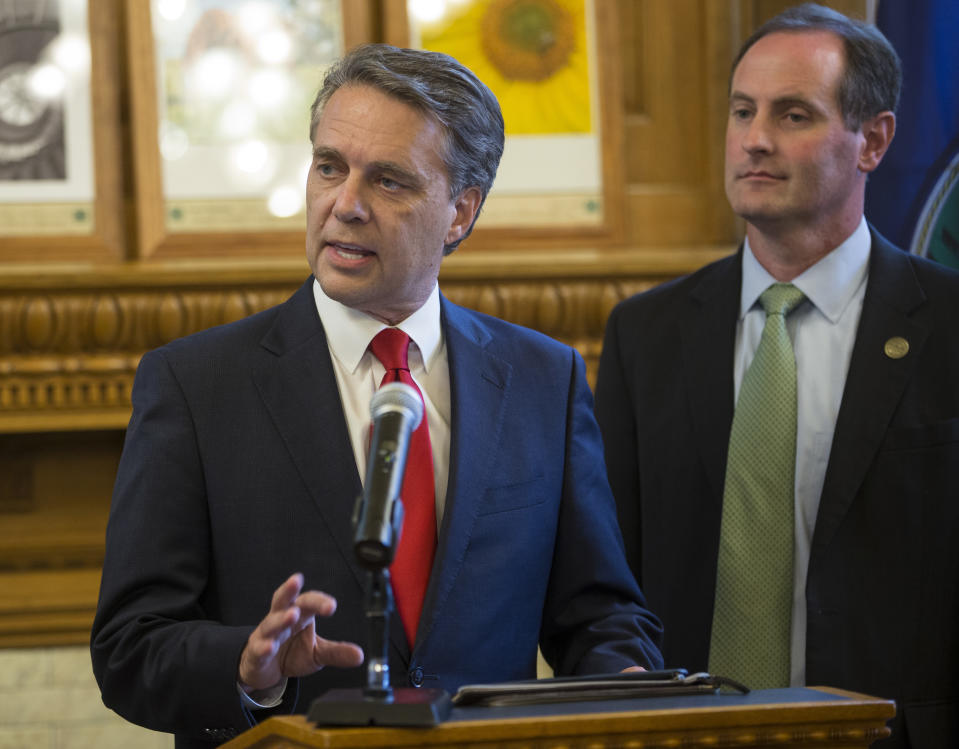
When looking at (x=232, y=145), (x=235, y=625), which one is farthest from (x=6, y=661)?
(x=235, y=625)

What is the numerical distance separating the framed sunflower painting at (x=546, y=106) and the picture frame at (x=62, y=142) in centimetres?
80

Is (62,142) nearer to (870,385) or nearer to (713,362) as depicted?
(713,362)

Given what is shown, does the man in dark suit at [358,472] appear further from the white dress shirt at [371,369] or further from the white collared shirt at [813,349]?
the white collared shirt at [813,349]

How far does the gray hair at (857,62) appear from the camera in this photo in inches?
97.3

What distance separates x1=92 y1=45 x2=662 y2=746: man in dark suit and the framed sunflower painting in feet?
4.46

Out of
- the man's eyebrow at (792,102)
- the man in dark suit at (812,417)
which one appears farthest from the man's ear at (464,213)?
the man's eyebrow at (792,102)

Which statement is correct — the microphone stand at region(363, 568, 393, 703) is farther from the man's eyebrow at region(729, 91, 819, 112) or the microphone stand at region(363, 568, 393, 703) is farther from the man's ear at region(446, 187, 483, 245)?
the man's eyebrow at region(729, 91, 819, 112)

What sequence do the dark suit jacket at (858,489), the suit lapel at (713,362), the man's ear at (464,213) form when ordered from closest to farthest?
1. the man's ear at (464,213)
2. the dark suit jacket at (858,489)
3. the suit lapel at (713,362)

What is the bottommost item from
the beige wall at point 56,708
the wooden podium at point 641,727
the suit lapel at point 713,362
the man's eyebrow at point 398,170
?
the beige wall at point 56,708

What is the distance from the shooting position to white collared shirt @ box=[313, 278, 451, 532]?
1841 millimetres

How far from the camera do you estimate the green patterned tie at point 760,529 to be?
2.28m

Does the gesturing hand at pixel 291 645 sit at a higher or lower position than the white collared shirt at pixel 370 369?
lower

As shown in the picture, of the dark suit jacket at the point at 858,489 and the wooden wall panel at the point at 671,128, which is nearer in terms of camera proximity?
the dark suit jacket at the point at 858,489

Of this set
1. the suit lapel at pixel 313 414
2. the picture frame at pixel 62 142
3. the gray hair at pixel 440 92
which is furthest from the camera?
the picture frame at pixel 62 142
